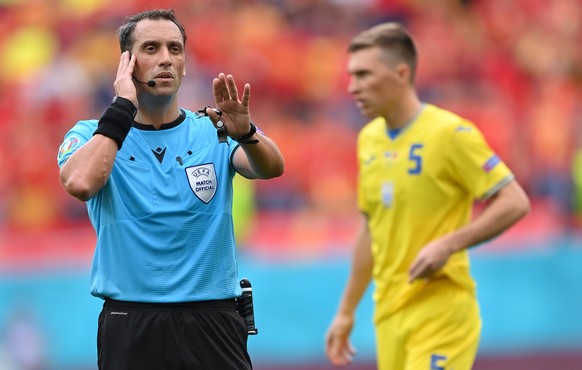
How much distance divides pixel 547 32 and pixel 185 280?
1031 centimetres

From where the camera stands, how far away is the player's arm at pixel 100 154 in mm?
4445

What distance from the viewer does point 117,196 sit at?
4730 mm

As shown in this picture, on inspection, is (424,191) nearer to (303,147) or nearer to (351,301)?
(351,301)

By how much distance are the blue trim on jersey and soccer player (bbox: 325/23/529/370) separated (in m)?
1.44

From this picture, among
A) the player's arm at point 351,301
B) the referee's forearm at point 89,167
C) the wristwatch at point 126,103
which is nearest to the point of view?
the referee's forearm at point 89,167

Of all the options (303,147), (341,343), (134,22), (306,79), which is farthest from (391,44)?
(306,79)

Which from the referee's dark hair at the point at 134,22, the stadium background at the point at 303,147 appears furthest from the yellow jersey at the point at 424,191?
the stadium background at the point at 303,147

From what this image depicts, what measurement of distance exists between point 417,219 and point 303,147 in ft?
21.4

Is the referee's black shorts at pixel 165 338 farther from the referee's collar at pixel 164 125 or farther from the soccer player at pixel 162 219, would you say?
the referee's collar at pixel 164 125

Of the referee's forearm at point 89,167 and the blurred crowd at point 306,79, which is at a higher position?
the blurred crowd at point 306,79

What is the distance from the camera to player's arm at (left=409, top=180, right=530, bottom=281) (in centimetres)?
577

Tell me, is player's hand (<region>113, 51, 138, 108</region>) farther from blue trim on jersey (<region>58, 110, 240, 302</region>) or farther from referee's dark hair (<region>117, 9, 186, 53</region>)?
blue trim on jersey (<region>58, 110, 240, 302</region>)

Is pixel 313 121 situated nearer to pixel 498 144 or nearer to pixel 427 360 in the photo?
pixel 498 144

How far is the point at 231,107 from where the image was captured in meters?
4.50
